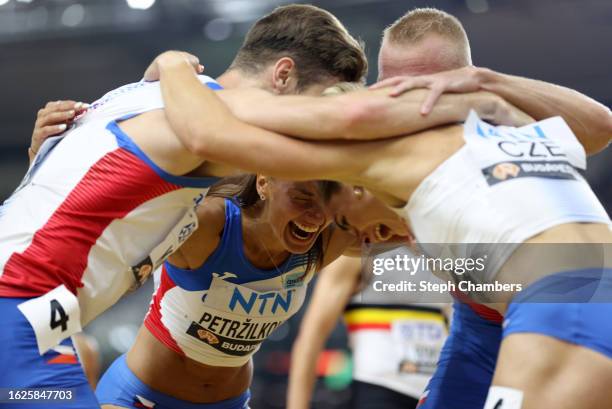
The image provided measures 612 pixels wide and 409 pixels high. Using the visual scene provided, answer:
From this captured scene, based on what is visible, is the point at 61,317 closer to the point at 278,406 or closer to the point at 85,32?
the point at 278,406

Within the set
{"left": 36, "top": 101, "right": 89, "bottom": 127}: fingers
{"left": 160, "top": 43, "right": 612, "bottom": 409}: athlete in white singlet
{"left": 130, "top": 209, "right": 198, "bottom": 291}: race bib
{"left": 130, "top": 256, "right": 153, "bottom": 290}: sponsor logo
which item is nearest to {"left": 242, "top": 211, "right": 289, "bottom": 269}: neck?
{"left": 130, "top": 209, "right": 198, "bottom": 291}: race bib

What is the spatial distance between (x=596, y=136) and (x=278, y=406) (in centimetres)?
511

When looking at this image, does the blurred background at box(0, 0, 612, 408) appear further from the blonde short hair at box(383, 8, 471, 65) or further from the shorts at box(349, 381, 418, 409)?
the blonde short hair at box(383, 8, 471, 65)

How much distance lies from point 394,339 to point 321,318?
0.36 metres

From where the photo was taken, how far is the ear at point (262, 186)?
129 inches

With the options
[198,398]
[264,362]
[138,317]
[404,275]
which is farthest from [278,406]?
[404,275]

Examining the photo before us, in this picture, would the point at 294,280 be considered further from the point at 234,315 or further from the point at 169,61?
the point at 169,61

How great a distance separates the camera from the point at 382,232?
293 centimetres

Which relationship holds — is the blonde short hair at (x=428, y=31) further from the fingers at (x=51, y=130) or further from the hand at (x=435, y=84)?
the fingers at (x=51, y=130)

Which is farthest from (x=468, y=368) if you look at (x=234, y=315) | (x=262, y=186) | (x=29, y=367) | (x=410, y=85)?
(x=29, y=367)

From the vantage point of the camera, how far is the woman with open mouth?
325cm

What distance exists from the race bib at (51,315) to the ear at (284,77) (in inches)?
42.5

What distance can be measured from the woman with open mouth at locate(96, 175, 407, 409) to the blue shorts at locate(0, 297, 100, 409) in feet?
2.84

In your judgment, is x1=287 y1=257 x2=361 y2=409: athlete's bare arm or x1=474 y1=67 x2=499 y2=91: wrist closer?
x1=474 y1=67 x2=499 y2=91: wrist
